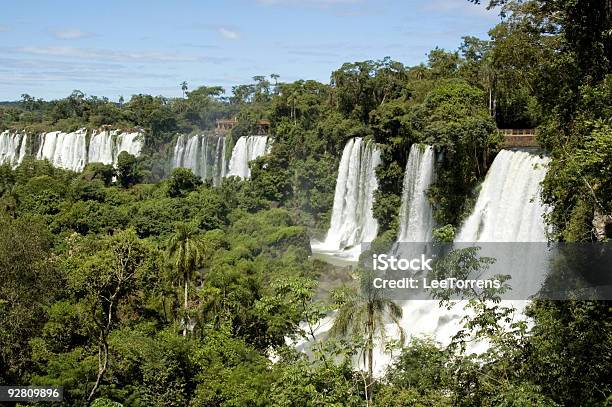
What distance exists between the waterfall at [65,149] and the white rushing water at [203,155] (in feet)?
35.6

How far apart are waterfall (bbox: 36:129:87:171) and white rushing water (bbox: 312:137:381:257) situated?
30.8 m

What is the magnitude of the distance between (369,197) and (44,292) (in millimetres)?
18497

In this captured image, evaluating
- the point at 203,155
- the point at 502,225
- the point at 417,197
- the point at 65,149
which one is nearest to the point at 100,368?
the point at 502,225

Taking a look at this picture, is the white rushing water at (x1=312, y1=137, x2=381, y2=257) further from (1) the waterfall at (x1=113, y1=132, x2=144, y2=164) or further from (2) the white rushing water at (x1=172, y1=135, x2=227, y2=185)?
(1) the waterfall at (x1=113, y1=132, x2=144, y2=164)

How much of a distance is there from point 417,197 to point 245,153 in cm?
2018

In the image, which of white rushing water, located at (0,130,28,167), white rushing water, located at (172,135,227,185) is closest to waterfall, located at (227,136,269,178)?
white rushing water, located at (172,135,227,185)

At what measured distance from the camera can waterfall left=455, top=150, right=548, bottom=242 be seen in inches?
762

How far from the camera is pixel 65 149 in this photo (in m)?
59.4

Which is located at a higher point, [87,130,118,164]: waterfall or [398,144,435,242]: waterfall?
[87,130,118,164]: waterfall

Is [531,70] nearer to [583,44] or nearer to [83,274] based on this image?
[583,44]

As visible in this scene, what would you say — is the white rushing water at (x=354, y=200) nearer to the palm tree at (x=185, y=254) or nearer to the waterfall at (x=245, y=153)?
the waterfall at (x=245, y=153)

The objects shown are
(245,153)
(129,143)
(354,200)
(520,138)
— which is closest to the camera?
(520,138)

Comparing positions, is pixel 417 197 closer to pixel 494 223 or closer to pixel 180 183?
pixel 494 223

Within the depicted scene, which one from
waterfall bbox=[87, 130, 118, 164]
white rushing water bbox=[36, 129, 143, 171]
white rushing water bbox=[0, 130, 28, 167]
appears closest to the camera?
white rushing water bbox=[36, 129, 143, 171]
